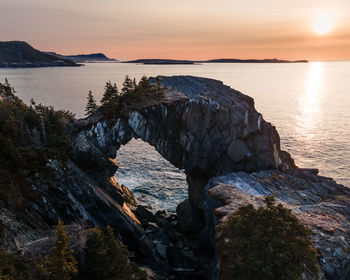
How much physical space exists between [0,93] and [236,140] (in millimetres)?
41029

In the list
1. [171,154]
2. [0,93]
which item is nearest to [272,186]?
[171,154]

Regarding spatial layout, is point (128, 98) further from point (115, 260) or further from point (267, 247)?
point (267, 247)

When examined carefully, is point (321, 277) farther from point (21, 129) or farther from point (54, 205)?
point (21, 129)

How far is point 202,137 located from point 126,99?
15.4m

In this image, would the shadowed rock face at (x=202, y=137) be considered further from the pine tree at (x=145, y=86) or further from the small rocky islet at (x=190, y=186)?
the pine tree at (x=145, y=86)

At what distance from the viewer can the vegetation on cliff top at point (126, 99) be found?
155 ft

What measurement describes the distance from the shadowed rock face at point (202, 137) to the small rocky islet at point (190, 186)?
183 millimetres

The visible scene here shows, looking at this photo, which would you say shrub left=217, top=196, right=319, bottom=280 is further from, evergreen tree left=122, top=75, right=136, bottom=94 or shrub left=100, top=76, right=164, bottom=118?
evergreen tree left=122, top=75, right=136, bottom=94

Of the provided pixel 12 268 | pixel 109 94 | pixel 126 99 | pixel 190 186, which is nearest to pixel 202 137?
pixel 190 186

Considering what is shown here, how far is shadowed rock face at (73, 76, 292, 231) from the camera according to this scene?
163ft

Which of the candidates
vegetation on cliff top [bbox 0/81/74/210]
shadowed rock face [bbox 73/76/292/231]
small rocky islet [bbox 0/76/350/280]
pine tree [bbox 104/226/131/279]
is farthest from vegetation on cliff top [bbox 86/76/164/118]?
pine tree [bbox 104/226/131/279]

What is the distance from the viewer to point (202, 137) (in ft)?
169

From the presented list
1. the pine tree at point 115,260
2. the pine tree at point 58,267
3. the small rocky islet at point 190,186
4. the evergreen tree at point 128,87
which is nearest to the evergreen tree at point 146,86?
the evergreen tree at point 128,87

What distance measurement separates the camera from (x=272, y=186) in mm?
45031
